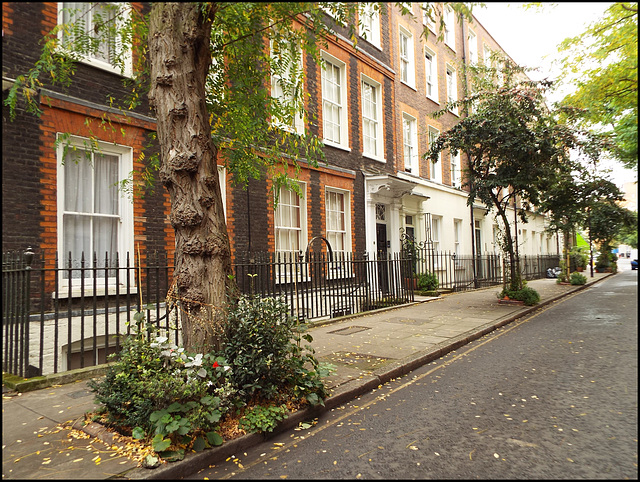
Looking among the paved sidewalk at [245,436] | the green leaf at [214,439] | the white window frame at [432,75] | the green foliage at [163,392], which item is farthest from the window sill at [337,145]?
the green leaf at [214,439]

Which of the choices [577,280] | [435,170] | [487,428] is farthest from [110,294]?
[577,280]

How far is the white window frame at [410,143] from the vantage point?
18.0 metres

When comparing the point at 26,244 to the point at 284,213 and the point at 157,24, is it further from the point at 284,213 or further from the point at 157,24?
the point at 284,213

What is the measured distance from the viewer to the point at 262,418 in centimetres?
391

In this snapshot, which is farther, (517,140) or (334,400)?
(517,140)

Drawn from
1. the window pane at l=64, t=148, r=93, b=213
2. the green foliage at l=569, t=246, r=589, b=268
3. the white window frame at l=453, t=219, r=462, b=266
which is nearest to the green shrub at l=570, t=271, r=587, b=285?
the white window frame at l=453, t=219, r=462, b=266

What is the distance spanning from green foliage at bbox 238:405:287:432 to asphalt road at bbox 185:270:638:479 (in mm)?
157

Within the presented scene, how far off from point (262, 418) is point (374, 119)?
1380 centimetres

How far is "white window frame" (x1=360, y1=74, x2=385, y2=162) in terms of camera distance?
15641 millimetres

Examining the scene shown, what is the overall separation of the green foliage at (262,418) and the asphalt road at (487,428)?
16 cm

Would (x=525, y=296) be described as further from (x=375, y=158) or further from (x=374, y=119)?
(x=374, y=119)

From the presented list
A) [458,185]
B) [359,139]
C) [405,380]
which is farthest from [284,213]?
[458,185]

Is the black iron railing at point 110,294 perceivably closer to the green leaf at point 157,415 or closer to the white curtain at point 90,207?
the white curtain at point 90,207

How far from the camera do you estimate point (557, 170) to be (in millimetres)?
13211
